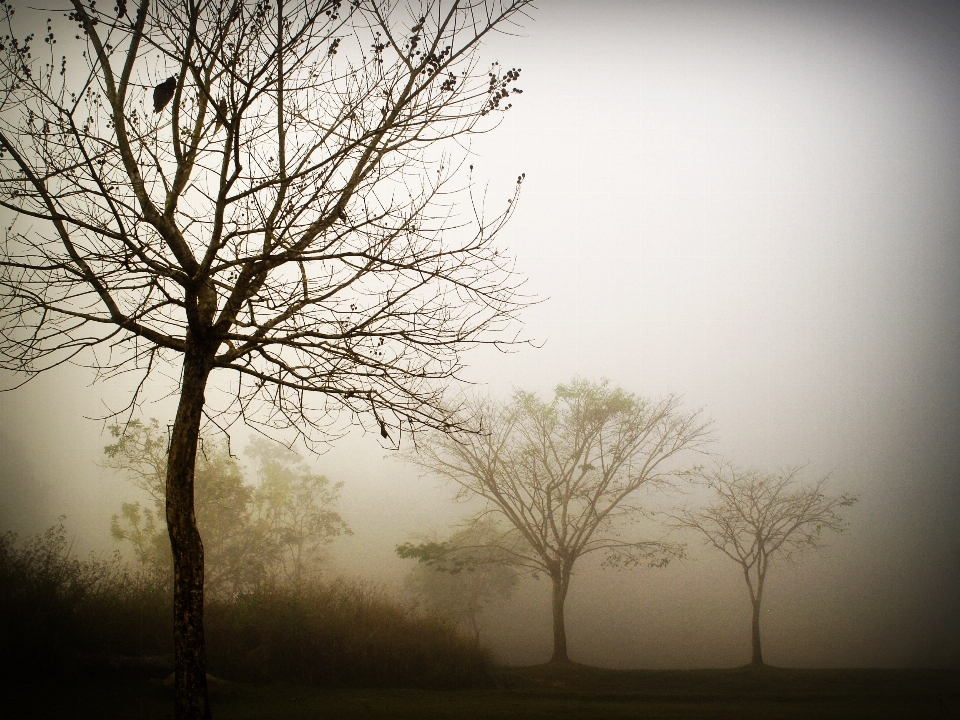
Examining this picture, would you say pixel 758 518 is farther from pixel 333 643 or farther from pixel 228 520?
pixel 228 520

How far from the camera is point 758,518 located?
1514 centimetres

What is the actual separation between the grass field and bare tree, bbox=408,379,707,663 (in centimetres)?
268

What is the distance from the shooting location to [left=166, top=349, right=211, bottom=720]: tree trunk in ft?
12.7

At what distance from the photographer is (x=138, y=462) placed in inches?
569

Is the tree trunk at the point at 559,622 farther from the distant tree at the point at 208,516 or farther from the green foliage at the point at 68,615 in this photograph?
the green foliage at the point at 68,615

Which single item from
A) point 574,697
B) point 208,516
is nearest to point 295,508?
point 208,516

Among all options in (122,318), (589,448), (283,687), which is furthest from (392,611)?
(122,318)

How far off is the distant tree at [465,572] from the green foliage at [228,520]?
2.66m

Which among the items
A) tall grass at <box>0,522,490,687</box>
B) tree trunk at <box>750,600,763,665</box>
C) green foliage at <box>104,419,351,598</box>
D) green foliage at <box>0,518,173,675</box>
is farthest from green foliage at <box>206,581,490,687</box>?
tree trunk at <box>750,600,763,665</box>

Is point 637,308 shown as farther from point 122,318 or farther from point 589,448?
point 122,318

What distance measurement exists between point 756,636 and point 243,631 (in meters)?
12.3

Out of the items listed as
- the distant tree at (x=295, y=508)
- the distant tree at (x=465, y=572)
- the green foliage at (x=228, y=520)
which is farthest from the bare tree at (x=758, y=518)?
the green foliage at (x=228, y=520)

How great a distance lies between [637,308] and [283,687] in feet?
93.1

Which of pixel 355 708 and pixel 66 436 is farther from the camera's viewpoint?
pixel 66 436
